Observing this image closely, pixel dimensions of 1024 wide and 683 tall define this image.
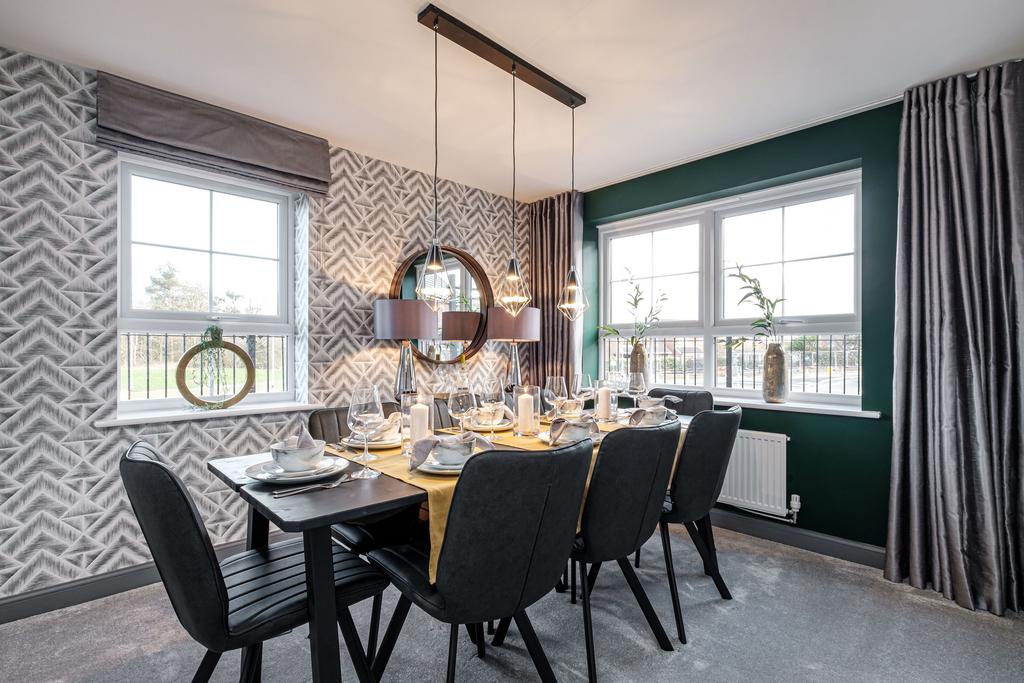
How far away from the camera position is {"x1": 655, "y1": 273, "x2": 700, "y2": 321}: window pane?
3.78 metres

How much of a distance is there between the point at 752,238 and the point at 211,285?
3544 mm

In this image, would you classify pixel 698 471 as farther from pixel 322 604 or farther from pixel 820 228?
pixel 820 228

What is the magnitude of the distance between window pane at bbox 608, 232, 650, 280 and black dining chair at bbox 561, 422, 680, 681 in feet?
8.18

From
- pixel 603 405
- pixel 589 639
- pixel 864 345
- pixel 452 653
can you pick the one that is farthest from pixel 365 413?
pixel 864 345

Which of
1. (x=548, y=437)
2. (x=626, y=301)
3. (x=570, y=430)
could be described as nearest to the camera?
(x=570, y=430)

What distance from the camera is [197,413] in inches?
108

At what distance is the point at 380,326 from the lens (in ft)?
11.0

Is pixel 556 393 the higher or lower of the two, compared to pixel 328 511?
higher

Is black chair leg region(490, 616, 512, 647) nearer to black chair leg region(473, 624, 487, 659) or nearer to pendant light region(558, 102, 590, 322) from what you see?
black chair leg region(473, 624, 487, 659)

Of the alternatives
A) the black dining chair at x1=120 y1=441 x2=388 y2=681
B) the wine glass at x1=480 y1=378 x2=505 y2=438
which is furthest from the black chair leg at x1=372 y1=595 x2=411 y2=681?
the wine glass at x1=480 y1=378 x2=505 y2=438

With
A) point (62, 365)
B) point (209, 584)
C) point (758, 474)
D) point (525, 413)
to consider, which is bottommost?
point (758, 474)

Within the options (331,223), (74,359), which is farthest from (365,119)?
(74,359)

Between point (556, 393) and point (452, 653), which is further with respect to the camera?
point (556, 393)

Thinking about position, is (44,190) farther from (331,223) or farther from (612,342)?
(612,342)
